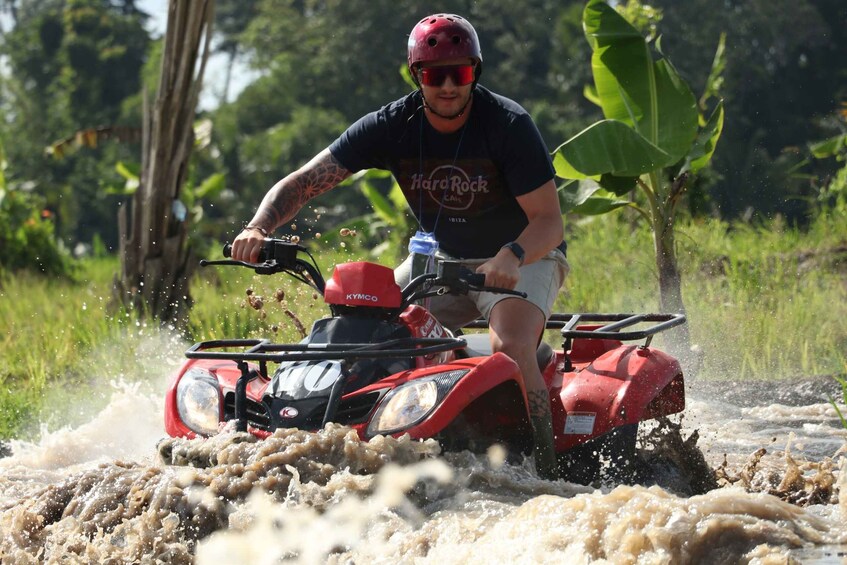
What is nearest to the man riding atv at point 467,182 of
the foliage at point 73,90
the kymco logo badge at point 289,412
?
the kymco logo badge at point 289,412

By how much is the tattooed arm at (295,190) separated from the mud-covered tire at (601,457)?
1471 millimetres

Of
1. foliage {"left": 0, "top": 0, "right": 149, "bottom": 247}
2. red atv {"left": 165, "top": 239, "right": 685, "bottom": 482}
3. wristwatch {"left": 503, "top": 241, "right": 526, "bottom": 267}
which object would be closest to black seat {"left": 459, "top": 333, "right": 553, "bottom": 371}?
red atv {"left": 165, "top": 239, "right": 685, "bottom": 482}

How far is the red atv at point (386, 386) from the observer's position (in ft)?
15.4

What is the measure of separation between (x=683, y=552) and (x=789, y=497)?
190 cm

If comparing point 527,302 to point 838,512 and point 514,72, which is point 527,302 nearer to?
point 838,512

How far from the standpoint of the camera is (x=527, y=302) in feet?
17.9

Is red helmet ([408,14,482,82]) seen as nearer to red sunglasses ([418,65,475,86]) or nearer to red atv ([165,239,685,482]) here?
red sunglasses ([418,65,475,86])

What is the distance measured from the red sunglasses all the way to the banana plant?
4.23m

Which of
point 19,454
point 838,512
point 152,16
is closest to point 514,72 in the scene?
point 152,16

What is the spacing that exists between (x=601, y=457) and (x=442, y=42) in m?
1.77

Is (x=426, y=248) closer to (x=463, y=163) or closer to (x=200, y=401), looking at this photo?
(x=463, y=163)

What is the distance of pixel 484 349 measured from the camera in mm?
5613

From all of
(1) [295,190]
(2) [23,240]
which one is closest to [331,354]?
(1) [295,190]

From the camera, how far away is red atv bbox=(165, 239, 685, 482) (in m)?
4.68
